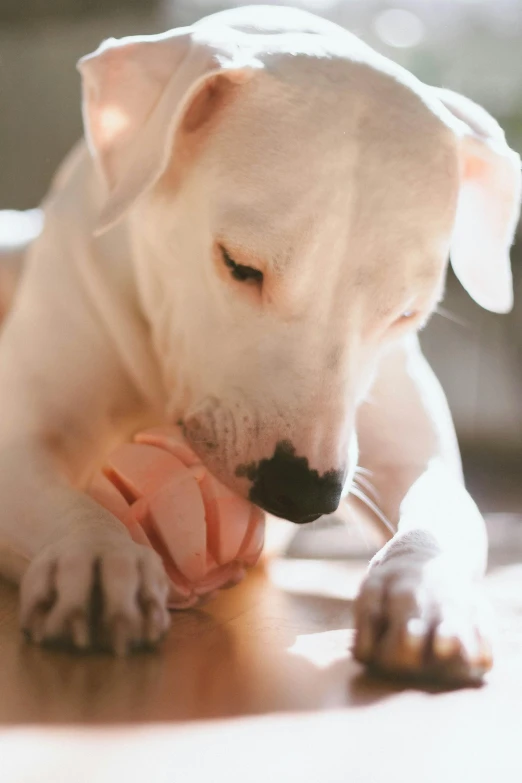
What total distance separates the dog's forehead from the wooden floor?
0.50 m

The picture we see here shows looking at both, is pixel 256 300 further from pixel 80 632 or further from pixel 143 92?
pixel 80 632

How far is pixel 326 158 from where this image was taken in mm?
1273

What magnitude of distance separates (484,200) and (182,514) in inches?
27.5

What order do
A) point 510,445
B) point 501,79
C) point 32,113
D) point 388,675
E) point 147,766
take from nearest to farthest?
1. point 147,766
2. point 388,675
3. point 32,113
4. point 501,79
5. point 510,445

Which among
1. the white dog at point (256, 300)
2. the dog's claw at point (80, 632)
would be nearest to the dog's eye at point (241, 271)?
the white dog at point (256, 300)

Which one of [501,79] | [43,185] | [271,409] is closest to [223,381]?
[271,409]

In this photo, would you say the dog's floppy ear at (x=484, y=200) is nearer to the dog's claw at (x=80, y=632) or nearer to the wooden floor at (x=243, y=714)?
the wooden floor at (x=243, y=714)

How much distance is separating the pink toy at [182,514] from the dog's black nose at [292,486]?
77 millimetres

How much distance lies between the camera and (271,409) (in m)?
1.21

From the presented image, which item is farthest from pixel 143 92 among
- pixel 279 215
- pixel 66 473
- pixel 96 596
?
pixel 96 596

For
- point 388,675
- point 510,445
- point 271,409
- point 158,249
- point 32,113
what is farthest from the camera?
point 510,445

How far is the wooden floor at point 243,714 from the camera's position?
0.80m

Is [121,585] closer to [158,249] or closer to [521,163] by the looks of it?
[158,249]

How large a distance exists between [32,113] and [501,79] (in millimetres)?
1149
